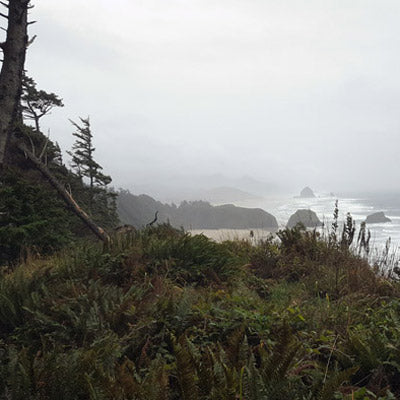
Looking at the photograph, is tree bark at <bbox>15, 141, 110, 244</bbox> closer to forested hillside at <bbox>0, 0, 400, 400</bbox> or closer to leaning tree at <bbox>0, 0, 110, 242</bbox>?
forested hillside at <bbox>0, 0, 400, 400</bbox>

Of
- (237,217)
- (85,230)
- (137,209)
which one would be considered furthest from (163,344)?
(237,217)

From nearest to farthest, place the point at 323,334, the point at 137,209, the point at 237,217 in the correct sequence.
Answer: the point at 323,334, the point at 137,209, the point at 237,217

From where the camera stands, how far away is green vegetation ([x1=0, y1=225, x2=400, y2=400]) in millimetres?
1702

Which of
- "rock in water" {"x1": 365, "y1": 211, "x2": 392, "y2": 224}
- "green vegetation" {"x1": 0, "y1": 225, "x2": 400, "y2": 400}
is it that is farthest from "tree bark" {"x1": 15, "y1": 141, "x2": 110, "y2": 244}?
"rock in water" {"x1": 365, "y1": 211, "x2": 392, "y2": 224}

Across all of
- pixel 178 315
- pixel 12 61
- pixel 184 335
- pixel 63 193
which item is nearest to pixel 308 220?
pixel 63 193

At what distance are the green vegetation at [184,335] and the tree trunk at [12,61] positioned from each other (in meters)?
2.87

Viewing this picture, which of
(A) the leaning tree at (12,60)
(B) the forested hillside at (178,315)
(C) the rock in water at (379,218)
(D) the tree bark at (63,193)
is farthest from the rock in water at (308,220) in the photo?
(C) the rock in water at (379,218)

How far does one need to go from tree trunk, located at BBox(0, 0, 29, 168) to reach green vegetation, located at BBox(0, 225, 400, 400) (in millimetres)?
2868

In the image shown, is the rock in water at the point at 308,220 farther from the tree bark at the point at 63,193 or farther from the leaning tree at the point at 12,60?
the leaning tree at the point at 12,60

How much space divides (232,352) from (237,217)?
131 m

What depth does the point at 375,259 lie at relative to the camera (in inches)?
250

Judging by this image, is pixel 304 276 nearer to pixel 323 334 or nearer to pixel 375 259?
pixel 375 259

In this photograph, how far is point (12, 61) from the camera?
500 centimetres

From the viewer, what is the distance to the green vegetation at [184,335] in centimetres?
170
